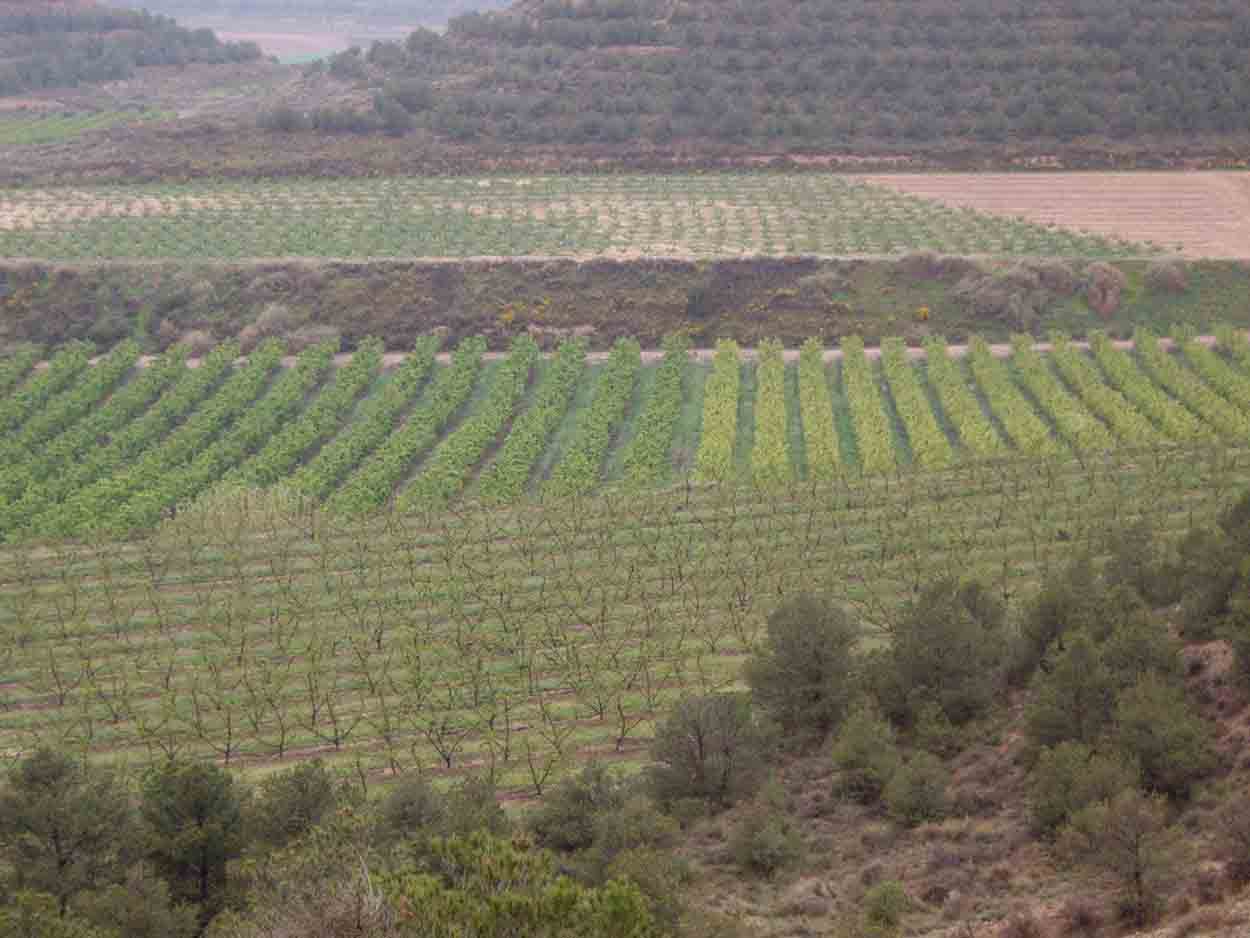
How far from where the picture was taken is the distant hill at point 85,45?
12975cm

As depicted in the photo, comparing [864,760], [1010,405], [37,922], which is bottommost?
[864,760]

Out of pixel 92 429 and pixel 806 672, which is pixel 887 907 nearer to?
pixel 806 672

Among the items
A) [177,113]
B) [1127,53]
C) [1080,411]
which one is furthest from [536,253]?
[177,113]

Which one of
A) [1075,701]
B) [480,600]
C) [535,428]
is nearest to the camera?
[1075,701]

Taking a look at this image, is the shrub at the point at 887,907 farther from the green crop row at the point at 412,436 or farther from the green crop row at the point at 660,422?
the green crop row at the point at 412,436

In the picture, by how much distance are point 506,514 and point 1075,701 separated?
23.0 meters

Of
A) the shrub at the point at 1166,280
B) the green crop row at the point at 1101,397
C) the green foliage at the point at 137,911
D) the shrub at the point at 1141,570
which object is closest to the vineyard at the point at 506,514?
the green crop row at the point at 1101,397

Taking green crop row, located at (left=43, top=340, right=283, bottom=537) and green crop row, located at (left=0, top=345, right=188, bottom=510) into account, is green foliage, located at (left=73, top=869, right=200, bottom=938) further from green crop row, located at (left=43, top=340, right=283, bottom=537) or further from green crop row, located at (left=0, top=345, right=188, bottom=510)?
green crop row, located at (left=0, top=345, right=188, bottom=510)

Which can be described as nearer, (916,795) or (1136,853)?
(1136,853)

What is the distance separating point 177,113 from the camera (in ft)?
388

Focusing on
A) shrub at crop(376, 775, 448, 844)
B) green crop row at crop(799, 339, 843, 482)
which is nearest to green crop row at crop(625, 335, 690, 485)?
green crop row at crop(799, 339, 843, 482)

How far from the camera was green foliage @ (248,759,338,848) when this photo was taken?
27875 millimetres

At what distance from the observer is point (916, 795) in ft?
92.2

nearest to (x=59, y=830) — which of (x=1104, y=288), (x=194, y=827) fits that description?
(x=194, y=827)
